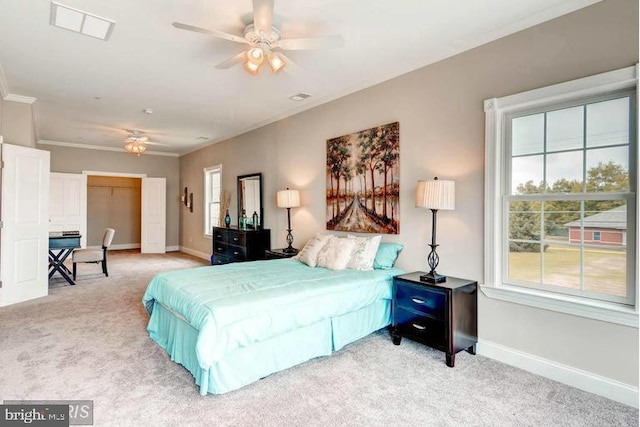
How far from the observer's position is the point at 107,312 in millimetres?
3969

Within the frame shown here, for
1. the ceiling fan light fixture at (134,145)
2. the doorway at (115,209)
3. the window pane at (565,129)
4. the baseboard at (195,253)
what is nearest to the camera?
the window pane at (565,129)

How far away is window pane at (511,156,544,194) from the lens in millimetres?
2671

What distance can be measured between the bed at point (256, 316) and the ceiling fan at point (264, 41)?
1.77 m

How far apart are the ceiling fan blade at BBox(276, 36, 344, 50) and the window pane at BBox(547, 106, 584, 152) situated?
5.77 ft

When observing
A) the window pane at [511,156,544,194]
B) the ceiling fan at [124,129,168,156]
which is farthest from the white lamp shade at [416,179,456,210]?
the ceiling fan at [124,129,168,156]

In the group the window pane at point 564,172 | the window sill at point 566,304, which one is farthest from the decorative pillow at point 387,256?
the window pane at point 564,172

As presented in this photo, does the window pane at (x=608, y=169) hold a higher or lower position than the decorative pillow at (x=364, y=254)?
higher

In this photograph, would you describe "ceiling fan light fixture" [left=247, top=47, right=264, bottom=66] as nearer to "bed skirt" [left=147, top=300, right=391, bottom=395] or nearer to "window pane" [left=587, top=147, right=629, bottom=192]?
"bed skirt" [left=147, top=300, right=391, bottom=395]

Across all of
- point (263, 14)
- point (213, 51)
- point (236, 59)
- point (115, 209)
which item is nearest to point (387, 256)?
point (236, 59)

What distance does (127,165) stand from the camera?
8688 millimetres

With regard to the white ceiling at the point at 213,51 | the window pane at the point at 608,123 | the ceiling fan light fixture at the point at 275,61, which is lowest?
the window pane at the point at 608,123

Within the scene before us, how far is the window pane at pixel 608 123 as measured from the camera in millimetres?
2256

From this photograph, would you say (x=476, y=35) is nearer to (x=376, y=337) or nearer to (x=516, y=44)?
(x=516, y=44)

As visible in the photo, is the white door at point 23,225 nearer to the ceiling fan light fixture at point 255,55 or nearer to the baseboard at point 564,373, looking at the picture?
the ceiling fan light fixture at point 255,55
